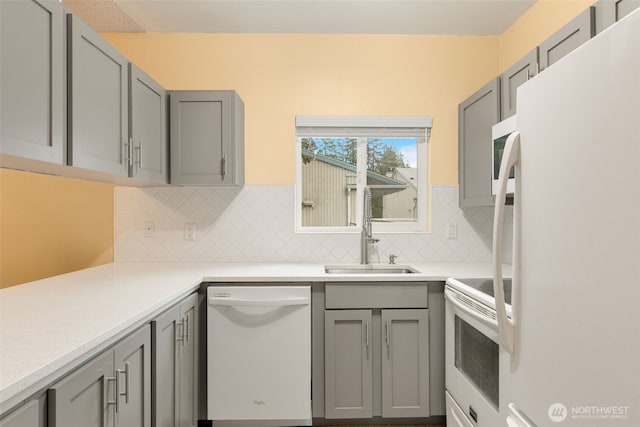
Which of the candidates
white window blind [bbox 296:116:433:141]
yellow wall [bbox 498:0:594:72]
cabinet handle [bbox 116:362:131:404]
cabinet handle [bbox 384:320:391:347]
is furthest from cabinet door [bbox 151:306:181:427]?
yellow wall [bbox 498:0:594:72]

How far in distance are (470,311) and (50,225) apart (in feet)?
8.41

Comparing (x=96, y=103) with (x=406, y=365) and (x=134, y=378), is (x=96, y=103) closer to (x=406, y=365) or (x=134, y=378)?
(x=134, y=378)

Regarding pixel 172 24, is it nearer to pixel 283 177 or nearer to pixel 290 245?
pixel 283 177

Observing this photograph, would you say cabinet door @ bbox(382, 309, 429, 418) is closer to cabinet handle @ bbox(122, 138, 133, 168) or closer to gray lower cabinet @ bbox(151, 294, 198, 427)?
gray lower cabinet @ bbox(151, 294, 198, 427)

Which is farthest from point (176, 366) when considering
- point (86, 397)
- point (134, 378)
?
point (86, 397)

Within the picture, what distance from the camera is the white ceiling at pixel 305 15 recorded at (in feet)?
8.00

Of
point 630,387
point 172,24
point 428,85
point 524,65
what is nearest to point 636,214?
point 630,387

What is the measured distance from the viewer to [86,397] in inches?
42.5

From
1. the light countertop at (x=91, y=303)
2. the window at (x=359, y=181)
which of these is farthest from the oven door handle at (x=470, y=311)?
the window at (x=359, y=181)

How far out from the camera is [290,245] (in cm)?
282

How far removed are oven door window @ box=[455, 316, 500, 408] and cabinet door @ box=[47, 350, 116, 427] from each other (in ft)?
4.47

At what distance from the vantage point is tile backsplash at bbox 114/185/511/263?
2.79m

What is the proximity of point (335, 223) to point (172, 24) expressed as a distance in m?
1.80

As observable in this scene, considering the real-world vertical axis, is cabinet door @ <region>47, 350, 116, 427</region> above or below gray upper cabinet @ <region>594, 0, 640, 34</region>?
below
